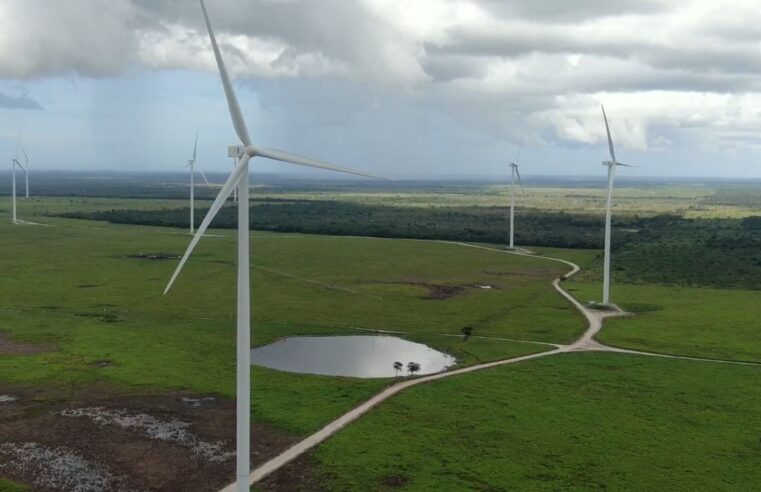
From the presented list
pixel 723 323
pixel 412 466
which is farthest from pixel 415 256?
pixel 412 466

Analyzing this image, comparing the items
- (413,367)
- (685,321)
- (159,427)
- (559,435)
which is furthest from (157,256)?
(559,435)

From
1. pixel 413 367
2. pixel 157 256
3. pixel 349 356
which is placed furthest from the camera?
pixel 157 256

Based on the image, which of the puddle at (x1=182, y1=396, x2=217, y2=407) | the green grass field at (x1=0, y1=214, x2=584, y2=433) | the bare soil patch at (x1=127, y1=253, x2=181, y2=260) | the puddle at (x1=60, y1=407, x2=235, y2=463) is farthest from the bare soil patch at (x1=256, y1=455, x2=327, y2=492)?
the bare soil patch at (x1=127, y1=253, x2=181, y2=260)

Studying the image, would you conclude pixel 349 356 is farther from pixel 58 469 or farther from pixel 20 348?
pixel 58 469

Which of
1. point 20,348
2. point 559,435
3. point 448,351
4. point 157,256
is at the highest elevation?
point 157,256

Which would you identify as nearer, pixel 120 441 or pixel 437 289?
pixel 120 441

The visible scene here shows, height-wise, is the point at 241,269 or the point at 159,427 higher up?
the point at 241,269
